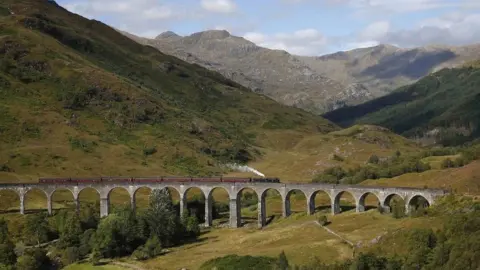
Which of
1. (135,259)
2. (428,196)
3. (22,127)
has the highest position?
(22,127)

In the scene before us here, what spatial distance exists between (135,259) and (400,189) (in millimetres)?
47999

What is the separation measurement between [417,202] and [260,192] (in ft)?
105

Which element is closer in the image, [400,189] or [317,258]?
[317,258]

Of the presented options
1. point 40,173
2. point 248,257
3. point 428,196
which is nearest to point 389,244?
point 248,257

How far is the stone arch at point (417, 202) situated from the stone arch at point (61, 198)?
7206 centimetres

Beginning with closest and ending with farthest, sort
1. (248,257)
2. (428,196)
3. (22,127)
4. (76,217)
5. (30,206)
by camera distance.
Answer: (248,257)
(428,196)
(76,217)
(30,206)
(22,127)

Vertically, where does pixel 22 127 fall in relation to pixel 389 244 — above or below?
above

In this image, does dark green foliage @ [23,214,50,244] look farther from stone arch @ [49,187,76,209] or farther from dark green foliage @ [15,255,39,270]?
stone arch @ [49,187,76,209]

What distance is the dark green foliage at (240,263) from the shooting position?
3312 inches

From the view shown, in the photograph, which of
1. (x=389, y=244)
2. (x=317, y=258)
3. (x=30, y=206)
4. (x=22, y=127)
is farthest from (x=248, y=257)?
(x=22, y=127)

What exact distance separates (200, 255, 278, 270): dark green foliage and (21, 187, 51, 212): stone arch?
6100 cm

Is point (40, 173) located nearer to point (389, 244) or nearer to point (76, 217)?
point (76, 217)

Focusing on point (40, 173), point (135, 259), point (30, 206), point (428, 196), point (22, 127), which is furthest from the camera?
point (22, 127)

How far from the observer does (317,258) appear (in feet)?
270
